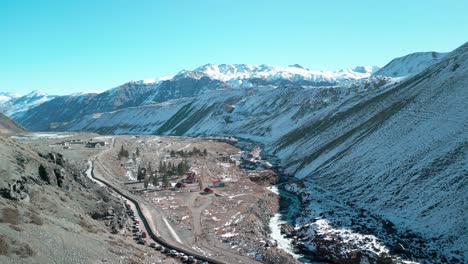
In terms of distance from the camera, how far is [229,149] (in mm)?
164000

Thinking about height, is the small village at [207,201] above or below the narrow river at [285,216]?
above

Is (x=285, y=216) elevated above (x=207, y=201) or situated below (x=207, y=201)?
below

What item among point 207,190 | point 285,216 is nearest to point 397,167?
point 285,216

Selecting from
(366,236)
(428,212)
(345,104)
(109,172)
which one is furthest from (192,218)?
(345,104)

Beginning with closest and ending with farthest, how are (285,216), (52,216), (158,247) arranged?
(52,216) < (158,247) < (285,216)

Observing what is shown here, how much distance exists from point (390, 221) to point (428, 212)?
572 centimetres

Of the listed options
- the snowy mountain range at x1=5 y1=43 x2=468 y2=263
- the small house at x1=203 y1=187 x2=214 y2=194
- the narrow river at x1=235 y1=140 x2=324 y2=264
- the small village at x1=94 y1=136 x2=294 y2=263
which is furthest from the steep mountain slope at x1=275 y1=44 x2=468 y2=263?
the small house at x1=203 y1=187 x2=214 y2=194

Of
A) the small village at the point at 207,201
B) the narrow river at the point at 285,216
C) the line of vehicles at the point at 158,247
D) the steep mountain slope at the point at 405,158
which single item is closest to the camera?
the line of vehicles at the point at 158,247

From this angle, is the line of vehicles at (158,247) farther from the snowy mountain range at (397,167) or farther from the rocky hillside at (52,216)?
the snowy mountain range at (397,167)

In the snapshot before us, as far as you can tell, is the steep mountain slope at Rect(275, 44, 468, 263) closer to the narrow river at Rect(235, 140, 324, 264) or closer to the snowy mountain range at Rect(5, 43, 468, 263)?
the snowy mountain range at Rect(5, 43, 468, 263)

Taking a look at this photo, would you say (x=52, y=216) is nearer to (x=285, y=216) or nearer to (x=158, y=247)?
(x=158, y=247)

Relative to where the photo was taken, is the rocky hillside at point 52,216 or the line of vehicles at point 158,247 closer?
the rocky hillside at point 52,216

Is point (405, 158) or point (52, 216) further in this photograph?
point (405, 158)

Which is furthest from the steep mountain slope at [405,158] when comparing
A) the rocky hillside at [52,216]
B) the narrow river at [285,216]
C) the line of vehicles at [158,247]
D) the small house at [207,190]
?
the rocky hillside at [52,216]
